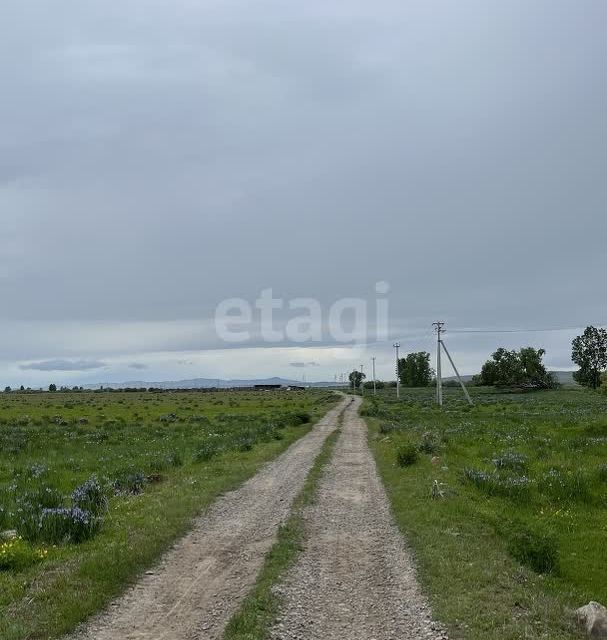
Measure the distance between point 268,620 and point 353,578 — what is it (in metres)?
2.30

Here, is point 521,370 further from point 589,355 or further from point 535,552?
point 535,552

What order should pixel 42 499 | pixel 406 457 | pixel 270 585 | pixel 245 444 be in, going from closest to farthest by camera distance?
pixel 270 585 → pixel 42 499 → pixel 406 457 → pixel 245 444

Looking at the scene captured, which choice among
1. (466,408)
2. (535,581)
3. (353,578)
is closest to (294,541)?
(353,578)

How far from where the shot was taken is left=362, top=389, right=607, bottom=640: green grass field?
8.05m

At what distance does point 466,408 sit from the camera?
66562mm

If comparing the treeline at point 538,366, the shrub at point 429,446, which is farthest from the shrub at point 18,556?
the treeline at point 538,366

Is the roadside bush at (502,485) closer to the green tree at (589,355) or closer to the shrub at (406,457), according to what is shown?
the shrub at (406,457)

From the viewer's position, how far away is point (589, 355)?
157125 mm

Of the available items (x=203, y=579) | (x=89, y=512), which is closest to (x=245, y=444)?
(x=89, y=512)

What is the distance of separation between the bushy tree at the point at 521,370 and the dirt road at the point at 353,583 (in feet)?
552

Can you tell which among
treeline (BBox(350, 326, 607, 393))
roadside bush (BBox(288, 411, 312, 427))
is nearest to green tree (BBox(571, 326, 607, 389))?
treeline (BBox(350, 326, 607, 393))

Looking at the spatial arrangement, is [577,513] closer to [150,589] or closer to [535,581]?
[535,581]

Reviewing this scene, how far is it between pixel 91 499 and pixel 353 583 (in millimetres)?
8336

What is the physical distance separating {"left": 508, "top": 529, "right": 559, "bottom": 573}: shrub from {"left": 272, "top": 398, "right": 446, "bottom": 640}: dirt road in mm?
2002
